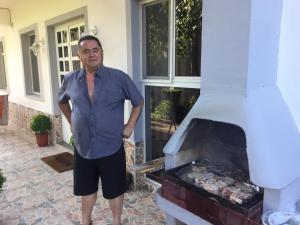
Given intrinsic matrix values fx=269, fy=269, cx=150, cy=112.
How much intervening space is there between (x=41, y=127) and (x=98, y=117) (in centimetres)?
288

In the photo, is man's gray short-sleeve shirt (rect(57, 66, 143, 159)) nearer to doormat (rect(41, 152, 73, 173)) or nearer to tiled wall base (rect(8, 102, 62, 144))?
doormat (rect(41, 152, 73, 173))

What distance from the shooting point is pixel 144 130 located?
8.95 feet

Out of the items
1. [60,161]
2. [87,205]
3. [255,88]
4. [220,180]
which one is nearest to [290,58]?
[255,88]

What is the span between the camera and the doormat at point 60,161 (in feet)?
11.4

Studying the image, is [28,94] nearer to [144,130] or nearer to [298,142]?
[144,130]

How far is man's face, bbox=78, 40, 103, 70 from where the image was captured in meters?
1.79

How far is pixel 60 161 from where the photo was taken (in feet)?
12.2

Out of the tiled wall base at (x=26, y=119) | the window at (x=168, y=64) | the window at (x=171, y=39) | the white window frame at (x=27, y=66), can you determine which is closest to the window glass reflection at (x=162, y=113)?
the window at (x=168, y=64)

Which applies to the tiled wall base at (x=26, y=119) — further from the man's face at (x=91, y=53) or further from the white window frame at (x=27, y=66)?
the man's face at (x=91, y=53)

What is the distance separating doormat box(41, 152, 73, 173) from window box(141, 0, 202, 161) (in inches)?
50.9

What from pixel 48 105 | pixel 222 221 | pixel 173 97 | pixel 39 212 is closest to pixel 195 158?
pixel 222 221

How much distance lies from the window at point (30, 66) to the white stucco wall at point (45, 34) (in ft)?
0.36

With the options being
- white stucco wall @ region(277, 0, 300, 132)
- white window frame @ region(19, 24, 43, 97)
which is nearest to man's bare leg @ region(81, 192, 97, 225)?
white stucco wall @ region(277, 0, 300, 132)

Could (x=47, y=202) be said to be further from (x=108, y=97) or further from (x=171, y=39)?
(x=171, y=39)
